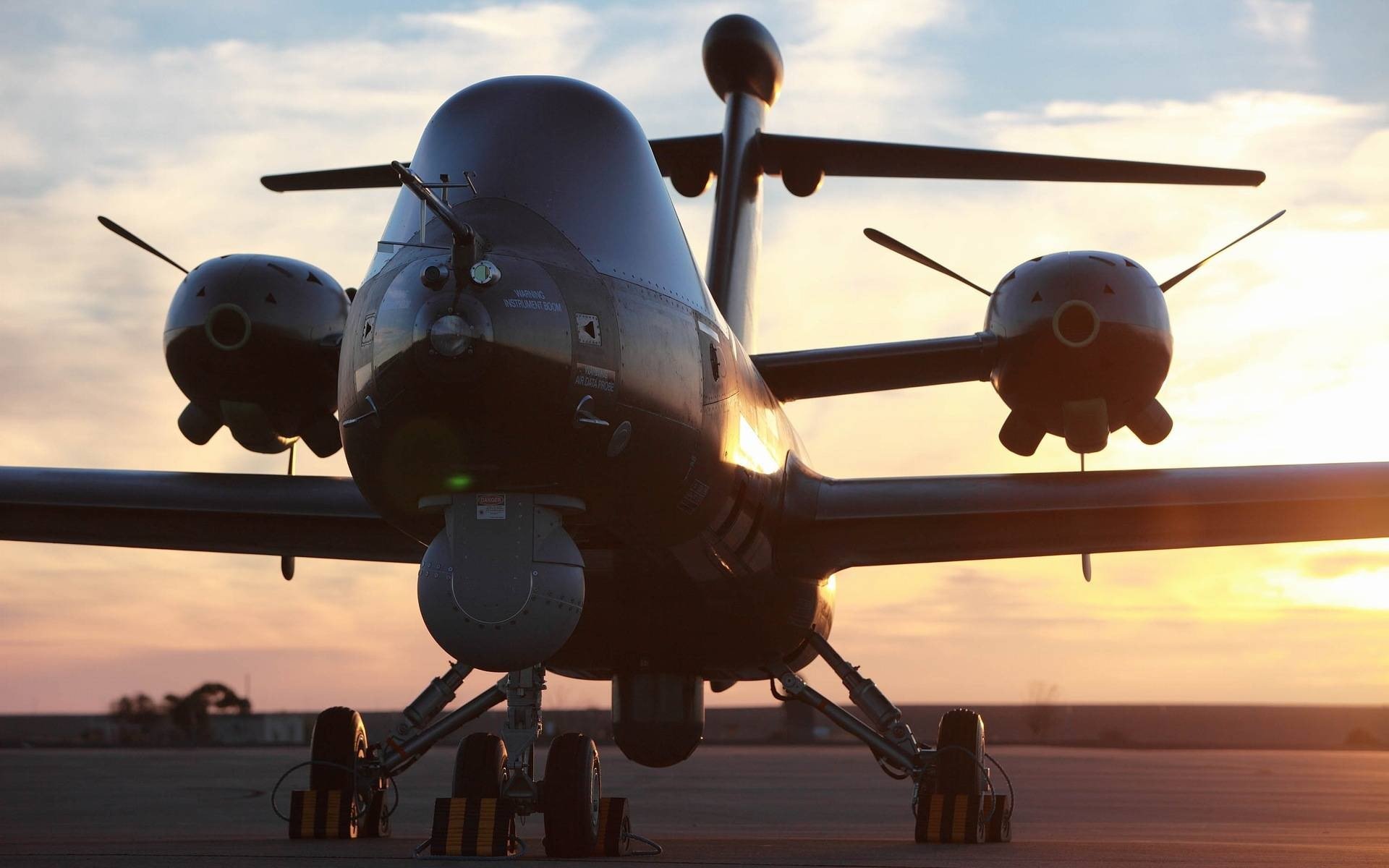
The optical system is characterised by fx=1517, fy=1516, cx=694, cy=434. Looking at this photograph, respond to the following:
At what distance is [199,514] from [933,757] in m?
6.38

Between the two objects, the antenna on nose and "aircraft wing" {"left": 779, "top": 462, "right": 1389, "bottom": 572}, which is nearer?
the antenna on nose

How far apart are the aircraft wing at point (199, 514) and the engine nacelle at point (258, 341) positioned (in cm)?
61

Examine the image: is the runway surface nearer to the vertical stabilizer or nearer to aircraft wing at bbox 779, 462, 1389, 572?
aircraft wing at bbox 779, 462, 1389, 572

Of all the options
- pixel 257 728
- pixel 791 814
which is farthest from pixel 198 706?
pixel 791 814

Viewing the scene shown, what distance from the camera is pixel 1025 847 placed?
11.0 meters

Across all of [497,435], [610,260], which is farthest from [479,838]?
[610,260]

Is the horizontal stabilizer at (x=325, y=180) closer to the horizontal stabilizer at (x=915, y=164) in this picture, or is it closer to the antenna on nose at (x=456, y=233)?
the horizontal stabilizer at (x=915, y=164)

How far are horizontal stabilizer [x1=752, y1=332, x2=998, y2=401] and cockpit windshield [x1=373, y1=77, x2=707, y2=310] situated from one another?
3.61 metres

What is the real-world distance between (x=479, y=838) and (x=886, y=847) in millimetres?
3918

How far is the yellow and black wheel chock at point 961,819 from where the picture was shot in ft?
39.2

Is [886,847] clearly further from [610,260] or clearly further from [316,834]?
[610,260]

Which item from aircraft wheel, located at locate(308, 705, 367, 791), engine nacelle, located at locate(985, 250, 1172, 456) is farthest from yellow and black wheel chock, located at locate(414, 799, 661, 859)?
engine nacelle, located at locate(985, 250, 1172, 456)

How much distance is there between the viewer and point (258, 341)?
11.3m

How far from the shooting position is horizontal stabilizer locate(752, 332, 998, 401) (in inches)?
484
